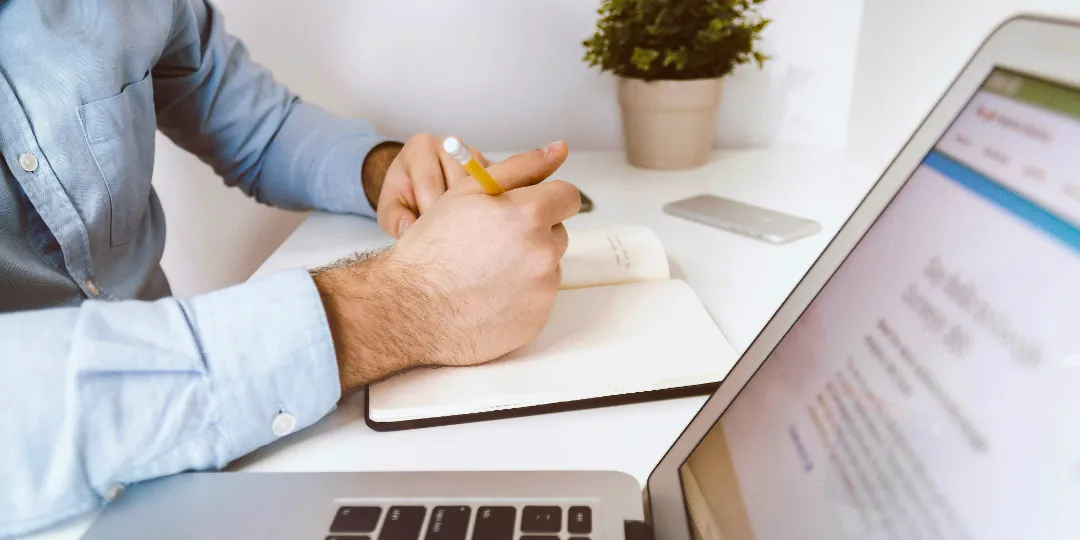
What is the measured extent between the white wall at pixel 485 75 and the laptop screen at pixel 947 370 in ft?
2.66

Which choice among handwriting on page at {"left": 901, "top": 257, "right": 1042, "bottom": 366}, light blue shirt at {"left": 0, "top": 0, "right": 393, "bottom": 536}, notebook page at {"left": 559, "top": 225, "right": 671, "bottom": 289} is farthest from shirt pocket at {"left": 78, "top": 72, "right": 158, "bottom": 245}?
handwriting on page at {"left": 901, "top": 257, "right": 1042, "bottom": 366}

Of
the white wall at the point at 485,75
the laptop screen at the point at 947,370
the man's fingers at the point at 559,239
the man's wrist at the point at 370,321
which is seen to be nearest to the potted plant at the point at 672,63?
the white wall at the point at 485,75

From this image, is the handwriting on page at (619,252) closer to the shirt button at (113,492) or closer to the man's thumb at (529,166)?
the man's thumb at (529,166)

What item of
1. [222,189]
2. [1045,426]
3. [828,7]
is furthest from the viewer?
[222,189]

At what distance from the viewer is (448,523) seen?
0.96ft

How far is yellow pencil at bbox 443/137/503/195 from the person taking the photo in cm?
43

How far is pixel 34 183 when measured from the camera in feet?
1.86

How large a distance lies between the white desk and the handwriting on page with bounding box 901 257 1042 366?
0.57 feet

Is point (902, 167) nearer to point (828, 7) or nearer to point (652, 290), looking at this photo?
point (652, 290)

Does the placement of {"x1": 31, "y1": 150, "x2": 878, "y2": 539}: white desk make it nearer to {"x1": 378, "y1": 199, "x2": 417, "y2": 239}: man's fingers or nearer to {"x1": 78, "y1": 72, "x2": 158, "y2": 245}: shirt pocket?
{"x1": 378, "y1": 199, "x2": 417, "y2": 239}: man's fingers

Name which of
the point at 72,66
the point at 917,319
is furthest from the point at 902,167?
the point at 72,66

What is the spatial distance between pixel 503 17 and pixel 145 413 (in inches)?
31.2

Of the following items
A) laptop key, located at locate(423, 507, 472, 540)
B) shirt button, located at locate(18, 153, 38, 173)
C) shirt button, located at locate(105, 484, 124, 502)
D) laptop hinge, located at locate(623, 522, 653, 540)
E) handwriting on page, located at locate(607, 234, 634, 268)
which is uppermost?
shirt button, located at locate(18, 153, 38, 173)

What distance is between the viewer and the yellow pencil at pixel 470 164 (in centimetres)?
43
